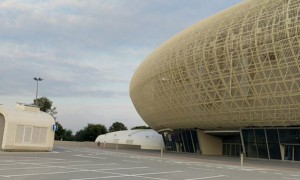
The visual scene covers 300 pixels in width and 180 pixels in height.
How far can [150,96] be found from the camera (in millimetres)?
56938

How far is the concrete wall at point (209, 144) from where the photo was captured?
5078 centimetres

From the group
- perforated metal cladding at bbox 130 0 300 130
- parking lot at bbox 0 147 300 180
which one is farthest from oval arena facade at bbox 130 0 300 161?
parking lot at bbox 0 147 300 180

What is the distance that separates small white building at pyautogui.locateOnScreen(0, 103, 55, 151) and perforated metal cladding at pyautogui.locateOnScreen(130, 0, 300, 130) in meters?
17.2

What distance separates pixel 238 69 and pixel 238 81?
1.24 meters

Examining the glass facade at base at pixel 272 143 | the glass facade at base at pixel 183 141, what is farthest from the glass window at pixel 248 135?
the glass facade at base at pixel 183 141

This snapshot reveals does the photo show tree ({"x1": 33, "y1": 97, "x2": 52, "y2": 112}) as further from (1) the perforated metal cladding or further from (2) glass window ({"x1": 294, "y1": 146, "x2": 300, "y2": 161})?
(2) glass window ({"x1": 294, "y1": 146, "x2": 300, "y2": 161})

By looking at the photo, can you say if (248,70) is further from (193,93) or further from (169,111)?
(169,111)

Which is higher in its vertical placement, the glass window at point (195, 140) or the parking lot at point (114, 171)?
the glass window at point (195, 140)

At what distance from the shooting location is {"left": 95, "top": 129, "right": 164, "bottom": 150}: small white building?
254 ft

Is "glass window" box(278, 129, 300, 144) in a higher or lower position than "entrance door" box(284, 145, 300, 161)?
higher

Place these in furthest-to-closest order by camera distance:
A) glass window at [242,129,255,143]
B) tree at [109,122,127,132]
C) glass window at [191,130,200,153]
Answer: tree at [109,122,127,132] < glass window at [191,130,200,153] < glass window at [242,129,255,143]

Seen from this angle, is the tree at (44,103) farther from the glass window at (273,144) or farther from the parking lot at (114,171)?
the parking lot at (114,171)

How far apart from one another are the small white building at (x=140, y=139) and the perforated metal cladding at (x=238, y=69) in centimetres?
2659

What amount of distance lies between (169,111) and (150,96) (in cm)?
541
